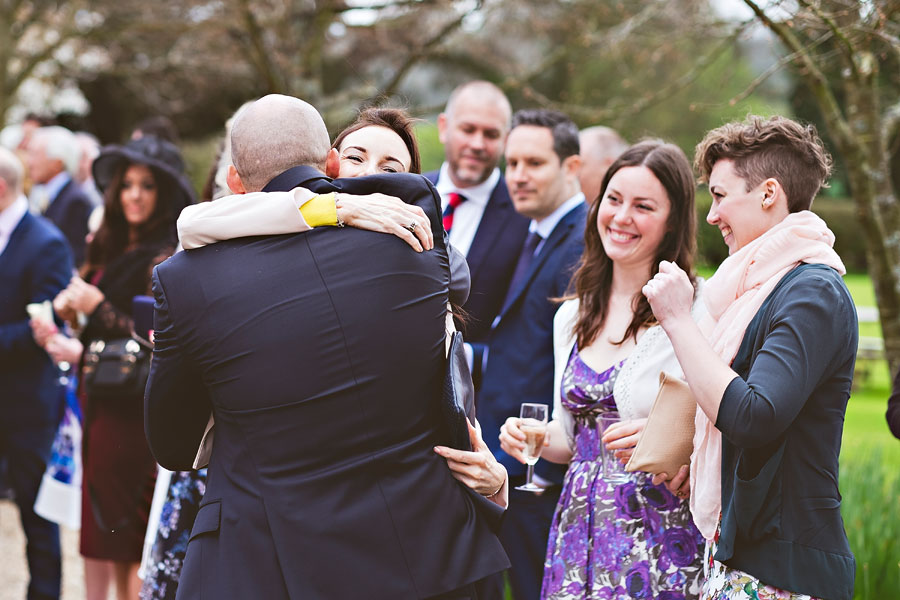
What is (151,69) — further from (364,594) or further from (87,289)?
(364,594)

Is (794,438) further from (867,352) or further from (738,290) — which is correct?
(867,352)

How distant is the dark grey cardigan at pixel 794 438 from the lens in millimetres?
2316

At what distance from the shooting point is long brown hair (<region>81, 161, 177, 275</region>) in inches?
184

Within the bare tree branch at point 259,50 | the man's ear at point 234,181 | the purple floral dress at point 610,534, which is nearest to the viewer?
the man's ear at point 234,181

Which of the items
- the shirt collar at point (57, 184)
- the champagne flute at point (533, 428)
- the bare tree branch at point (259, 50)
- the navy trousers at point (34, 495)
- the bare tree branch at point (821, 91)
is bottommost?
the navy trousers at point (34, 495)

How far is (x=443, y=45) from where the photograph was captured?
8703 millimetres

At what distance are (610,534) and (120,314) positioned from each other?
2604mm

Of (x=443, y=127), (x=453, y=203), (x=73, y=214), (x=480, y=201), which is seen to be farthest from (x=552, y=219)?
(x=73, y=214)

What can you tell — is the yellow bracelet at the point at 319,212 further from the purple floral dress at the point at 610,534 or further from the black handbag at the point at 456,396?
the purple floral dress at the point at 610,534

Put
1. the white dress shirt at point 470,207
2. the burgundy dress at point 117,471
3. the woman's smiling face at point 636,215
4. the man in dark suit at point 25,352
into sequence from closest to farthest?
1. the woman's smiling face at point 636,215
2. the burgundy dress at point 117,471
3. the white dress shirt at point 470,207
4. the man in dark suit at point 25,352

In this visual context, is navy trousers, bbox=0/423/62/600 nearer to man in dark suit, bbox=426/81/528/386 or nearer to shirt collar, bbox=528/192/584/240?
man in dark suit, bbox=426/81/528/386

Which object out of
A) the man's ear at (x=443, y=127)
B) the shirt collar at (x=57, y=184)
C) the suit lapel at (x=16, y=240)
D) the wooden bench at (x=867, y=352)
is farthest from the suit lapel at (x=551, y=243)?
the wooden bench at (x=867, y=352)

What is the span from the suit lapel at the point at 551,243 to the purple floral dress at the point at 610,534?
879mm

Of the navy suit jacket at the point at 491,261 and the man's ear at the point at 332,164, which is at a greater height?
the man's ear at the point at 332,164
